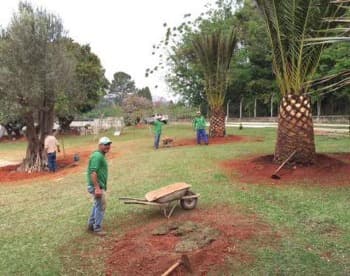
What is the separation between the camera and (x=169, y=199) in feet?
22.7

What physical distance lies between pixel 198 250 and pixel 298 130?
518cm

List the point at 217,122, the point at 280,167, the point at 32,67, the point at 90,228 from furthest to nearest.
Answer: the point at 217,122 < the point at 32,67 < the point at 280,167 < the point at 90,228

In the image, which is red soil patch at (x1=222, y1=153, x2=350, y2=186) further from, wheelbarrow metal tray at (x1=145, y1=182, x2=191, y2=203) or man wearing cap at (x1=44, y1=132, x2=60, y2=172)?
man wearing cap at (x1=44, y1=132, x2=60, y2=172)

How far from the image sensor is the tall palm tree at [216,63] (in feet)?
64.7

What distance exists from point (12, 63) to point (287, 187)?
1062 cm

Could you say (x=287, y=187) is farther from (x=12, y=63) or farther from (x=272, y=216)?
(x=12, y=63)

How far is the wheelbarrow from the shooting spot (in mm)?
6824

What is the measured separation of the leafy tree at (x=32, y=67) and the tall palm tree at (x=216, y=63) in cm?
704

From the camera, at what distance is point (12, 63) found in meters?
14.4

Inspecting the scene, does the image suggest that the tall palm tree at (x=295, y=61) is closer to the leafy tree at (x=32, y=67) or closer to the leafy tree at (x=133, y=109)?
the leafy tree at (x=32, y=67)

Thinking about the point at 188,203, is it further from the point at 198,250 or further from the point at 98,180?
the point at 198,250

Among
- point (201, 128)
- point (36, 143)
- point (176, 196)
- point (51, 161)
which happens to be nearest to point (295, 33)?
point (176, 196)

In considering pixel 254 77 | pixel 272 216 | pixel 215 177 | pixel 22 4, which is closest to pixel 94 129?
pixel 254 77

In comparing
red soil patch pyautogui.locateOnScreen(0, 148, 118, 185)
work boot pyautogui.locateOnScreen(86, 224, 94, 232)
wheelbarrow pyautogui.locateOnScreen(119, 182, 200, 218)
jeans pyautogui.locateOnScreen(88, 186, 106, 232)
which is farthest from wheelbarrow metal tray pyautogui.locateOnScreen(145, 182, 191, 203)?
red soil patch pyautogui.locateOnScreen(0, 148, 118, 185)
